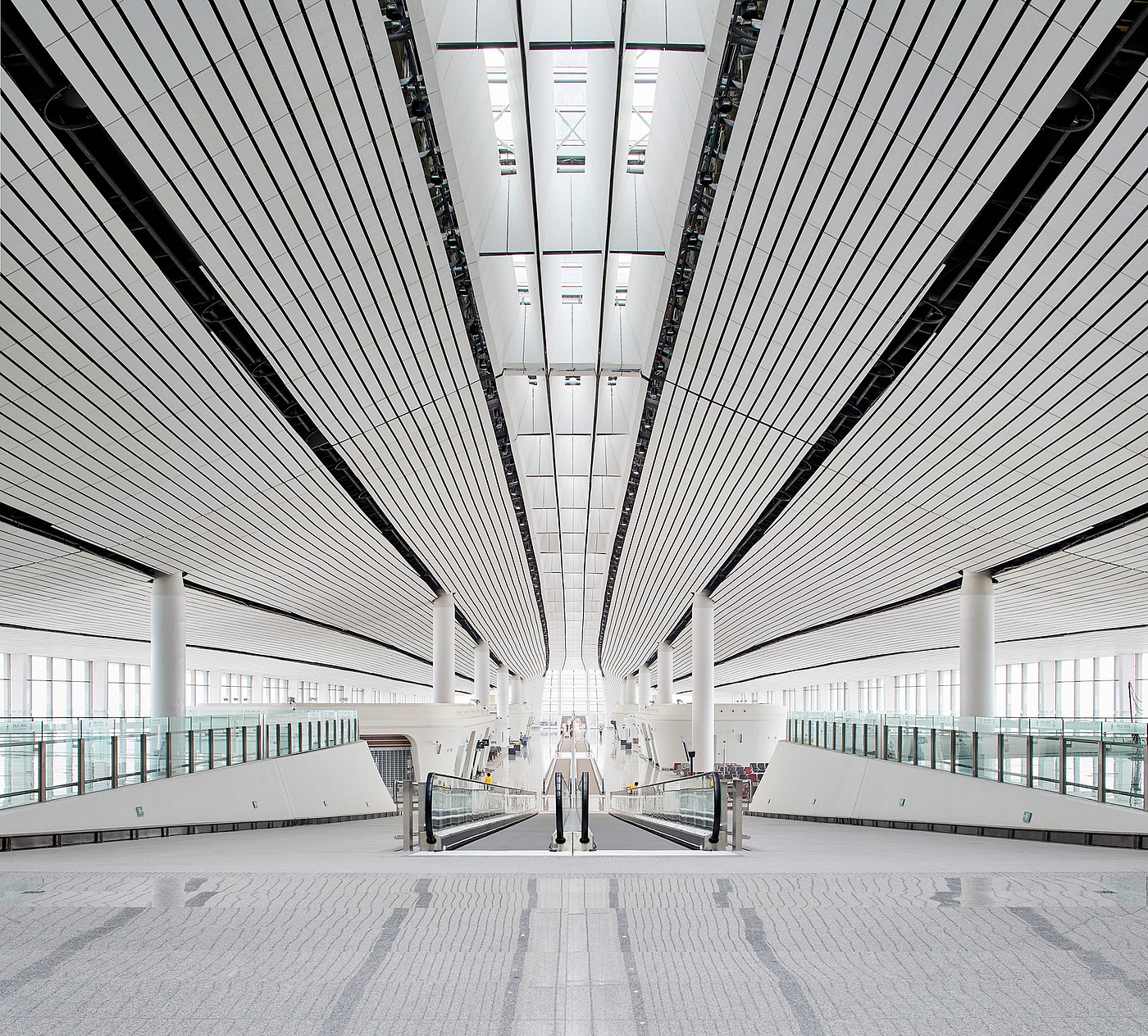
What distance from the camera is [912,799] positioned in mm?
16031

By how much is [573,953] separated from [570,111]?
347 inches

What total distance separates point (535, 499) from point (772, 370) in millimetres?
11012

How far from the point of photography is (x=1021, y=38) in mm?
5910

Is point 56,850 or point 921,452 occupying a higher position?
point 921,452

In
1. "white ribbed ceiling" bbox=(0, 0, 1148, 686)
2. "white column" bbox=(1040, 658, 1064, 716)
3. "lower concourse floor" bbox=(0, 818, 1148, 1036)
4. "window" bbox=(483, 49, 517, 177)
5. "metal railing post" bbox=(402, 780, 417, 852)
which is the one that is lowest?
"white column" bbox=(1040, 658, 1064, 716)

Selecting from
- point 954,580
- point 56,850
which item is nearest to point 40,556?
point 56,850

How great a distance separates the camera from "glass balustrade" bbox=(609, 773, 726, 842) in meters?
10.9

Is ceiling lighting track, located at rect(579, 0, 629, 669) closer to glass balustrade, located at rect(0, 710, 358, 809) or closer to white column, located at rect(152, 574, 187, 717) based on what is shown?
glass balustrade, located at rect(0, 710, 358, 809)

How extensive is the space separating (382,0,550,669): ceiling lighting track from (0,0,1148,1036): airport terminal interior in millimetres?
60

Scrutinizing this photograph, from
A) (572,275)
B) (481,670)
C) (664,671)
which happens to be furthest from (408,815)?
(481,670)

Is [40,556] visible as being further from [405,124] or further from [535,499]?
[405,124]

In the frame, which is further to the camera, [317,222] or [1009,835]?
[1009,835]

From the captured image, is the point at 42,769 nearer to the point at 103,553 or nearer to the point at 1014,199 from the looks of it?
the point at 103,553

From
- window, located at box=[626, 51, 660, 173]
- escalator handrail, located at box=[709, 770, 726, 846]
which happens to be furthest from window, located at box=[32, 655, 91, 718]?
window, located at box=[626, 51, 660, 173]
